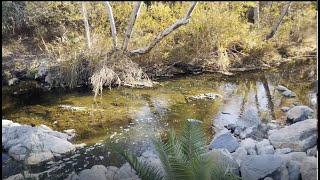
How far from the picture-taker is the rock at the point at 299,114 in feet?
20.5

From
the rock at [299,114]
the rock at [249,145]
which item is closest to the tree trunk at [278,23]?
the rock at [299,114]

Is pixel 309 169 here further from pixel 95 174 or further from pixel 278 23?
pixel 278 23

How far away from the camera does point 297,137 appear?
5113 millimetres

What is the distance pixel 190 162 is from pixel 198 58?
7.78 meters

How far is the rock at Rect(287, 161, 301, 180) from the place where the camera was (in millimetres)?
3979

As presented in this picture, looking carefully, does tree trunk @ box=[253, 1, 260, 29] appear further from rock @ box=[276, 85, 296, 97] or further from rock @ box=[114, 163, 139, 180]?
rock @ box=[114, 163, 139, 180]

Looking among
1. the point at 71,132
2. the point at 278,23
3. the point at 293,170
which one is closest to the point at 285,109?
the point at 293,170

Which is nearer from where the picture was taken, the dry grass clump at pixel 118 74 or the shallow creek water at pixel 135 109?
the shallow creek water at pixel 135 109

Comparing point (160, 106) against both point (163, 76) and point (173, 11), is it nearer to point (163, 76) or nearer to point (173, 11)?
point (163, 76)

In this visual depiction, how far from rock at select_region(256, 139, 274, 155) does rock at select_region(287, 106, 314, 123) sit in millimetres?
1197

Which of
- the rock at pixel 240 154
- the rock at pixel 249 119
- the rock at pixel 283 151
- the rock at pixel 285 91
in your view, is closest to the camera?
the rock at pixel 240 154

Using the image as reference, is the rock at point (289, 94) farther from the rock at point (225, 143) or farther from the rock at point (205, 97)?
the rock at point (225, 143)

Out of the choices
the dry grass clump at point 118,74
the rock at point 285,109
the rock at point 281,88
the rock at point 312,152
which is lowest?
the rock at point 285,109

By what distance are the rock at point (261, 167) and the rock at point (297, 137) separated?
894 millimetres
